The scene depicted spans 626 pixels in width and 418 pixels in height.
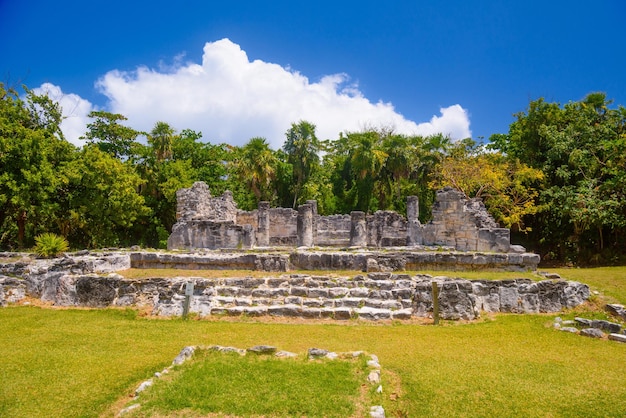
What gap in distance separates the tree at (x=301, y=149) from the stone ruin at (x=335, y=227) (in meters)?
7.62

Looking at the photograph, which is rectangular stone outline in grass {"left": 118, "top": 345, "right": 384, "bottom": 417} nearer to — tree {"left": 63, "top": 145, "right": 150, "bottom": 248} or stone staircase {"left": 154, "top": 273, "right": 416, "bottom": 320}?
stone staircase {"left": 154, "top": 273, "right": 416, "bottom": 320}

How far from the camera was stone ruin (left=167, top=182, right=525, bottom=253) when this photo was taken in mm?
17078

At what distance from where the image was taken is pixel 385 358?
22.3ft

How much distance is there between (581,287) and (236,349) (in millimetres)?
8667

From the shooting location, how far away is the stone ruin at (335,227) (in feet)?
56.0

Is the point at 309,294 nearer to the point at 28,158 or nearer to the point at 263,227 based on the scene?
the point at 263,227

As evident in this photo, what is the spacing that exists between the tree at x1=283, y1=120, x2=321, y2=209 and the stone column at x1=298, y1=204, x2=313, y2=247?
11884 millimetres

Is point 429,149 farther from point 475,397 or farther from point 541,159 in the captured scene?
point 475,397

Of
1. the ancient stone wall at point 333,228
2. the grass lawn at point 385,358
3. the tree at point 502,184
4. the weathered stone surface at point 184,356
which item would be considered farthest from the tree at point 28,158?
the tree at point 502,184

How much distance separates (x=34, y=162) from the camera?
20.8 m

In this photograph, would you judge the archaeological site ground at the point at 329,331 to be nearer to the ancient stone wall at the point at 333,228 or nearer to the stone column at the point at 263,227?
the stone column at the point at 263,227

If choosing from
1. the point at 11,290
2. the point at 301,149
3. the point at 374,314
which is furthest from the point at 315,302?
the point at 301,149

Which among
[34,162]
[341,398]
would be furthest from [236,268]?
[34,162]

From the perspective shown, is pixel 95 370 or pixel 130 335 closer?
pixel 95 370
